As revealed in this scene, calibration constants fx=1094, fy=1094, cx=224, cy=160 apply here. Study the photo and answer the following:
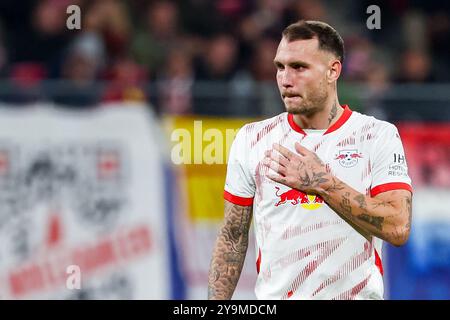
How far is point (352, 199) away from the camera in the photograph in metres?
5.16

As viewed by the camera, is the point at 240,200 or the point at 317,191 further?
the point at 240,200

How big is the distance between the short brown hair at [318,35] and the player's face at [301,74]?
0.02 metres

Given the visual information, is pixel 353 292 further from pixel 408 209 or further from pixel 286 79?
pixel 286 79

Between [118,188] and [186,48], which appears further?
[186,48]

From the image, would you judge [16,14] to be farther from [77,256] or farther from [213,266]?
[213,266]

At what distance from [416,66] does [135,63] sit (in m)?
3.06

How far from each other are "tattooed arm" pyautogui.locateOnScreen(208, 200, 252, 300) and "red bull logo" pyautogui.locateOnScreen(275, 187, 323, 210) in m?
0.27

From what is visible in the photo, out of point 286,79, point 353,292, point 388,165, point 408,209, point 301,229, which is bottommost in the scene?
point 353,292

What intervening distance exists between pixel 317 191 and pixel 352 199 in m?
0.17

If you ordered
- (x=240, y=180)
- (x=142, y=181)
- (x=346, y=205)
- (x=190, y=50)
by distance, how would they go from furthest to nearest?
(x=190, y=50)
(x=142, y=181)
(x=240, y=180)
(x=346, y=205)

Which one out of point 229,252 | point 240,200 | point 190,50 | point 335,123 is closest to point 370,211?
point 335,123

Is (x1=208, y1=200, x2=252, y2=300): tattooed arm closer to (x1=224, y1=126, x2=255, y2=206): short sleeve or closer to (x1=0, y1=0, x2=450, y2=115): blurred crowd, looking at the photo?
(x1=224, y1=126, x2=255, y2=206): short sleeve
